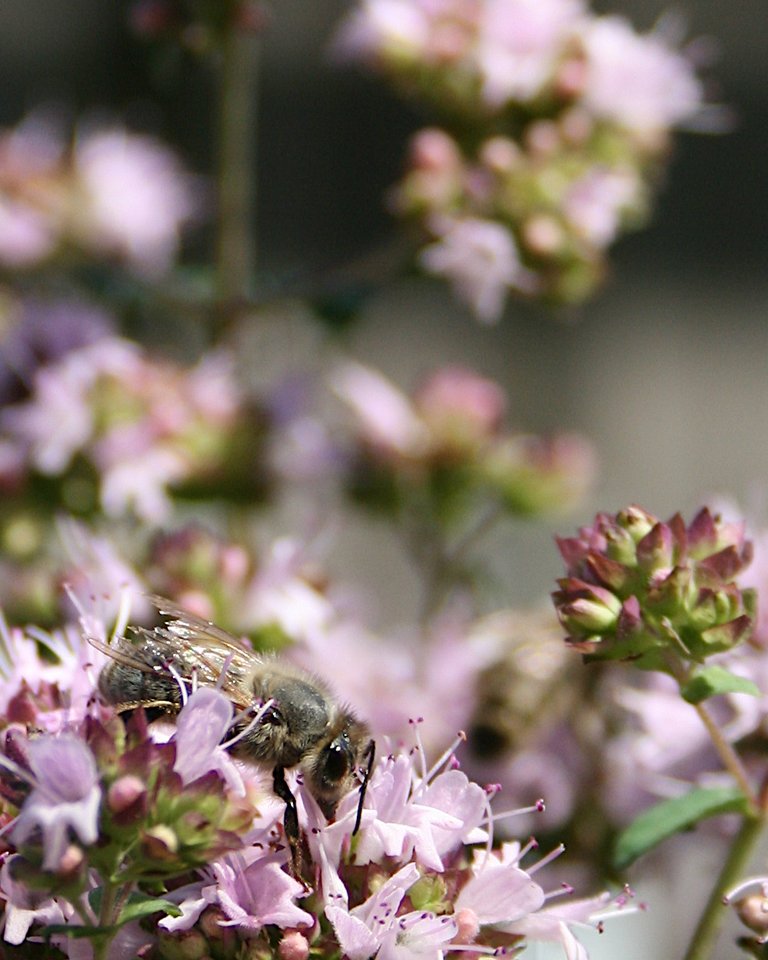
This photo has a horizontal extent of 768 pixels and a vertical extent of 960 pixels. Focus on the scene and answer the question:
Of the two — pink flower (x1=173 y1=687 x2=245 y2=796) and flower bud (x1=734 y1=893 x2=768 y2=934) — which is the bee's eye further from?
flower bud (x1=734 y1=893 x2=768 y2=934)

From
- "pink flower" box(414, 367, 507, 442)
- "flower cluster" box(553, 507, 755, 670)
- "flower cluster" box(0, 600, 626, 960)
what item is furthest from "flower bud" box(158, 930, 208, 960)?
"pink flower" box(414, 367, 507, 442)

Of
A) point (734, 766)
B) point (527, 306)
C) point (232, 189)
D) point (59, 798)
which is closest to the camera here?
point (59, 798)

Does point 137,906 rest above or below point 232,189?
below

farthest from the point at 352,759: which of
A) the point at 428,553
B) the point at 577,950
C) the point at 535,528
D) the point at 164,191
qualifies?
the point at 535,528

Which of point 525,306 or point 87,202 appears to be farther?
point 525,306

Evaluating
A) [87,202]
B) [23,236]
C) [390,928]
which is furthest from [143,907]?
[87,202]

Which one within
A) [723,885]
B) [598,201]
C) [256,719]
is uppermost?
[598,201]

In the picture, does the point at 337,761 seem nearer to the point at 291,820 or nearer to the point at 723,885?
the point at 291,820
